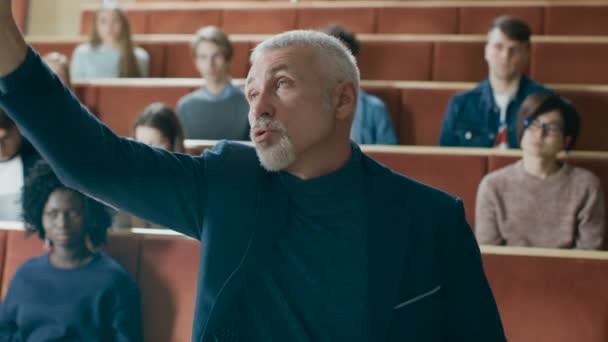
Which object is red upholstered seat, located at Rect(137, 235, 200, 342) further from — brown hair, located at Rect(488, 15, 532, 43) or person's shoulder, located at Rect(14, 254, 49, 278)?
brown hair, located at Rect(488, 15, 532, 43)

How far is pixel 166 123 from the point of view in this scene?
0.63 meters

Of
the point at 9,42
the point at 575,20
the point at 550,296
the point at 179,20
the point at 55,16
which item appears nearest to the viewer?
the point at 9,42

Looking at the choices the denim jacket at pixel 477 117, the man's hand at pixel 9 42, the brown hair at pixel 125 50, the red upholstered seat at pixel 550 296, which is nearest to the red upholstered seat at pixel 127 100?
the brown hair at pixel 125 50

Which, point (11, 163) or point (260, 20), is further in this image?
point (260, 20)

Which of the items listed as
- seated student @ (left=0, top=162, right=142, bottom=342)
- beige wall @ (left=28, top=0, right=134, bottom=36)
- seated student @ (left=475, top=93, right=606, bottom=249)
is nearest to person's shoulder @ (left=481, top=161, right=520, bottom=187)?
seated student @ (left=475, top=93, right=606, bottom=249)

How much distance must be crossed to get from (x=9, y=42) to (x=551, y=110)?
17.3 inches

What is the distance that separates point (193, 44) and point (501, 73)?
0.92ft

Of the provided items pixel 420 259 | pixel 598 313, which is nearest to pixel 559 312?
pixel 598 313

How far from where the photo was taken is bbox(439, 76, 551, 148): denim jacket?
0.71 m

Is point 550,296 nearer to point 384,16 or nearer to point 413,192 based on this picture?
point 413,192

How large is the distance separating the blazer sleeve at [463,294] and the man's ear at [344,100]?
49 millimetres

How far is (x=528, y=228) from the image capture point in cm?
56

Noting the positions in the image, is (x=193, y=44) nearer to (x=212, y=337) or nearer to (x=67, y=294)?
(x=67, y=294)

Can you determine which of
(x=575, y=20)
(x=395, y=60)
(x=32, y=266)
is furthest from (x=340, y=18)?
(x=32, y=266)
